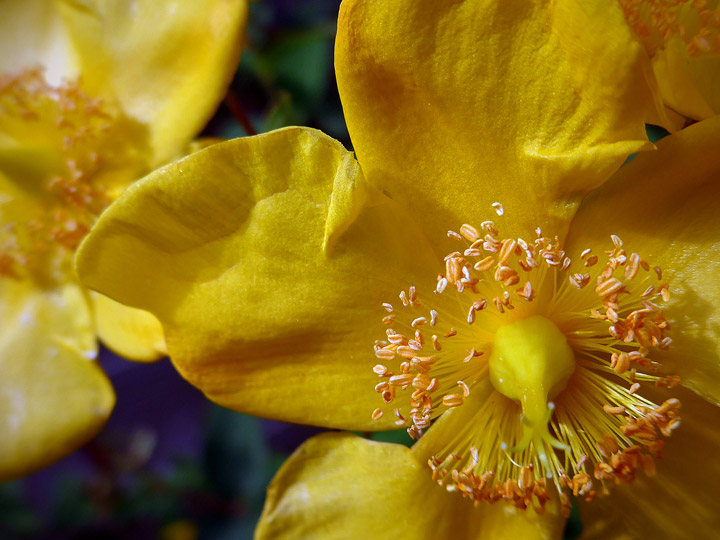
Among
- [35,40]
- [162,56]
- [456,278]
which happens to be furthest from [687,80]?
[35,40]

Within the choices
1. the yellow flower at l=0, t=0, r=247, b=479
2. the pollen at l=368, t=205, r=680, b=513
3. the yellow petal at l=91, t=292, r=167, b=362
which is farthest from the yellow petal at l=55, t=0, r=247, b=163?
the pollen at l=368, t=205, r=680, b=513

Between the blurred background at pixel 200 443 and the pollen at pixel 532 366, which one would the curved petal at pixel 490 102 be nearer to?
the pollen at pixel 532 366

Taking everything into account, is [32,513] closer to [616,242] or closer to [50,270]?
[50,270]

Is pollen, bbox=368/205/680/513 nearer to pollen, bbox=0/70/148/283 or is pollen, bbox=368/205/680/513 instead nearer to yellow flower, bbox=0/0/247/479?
yellow flower, bbox=0/0/247/479

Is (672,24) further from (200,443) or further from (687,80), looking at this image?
(200,443)

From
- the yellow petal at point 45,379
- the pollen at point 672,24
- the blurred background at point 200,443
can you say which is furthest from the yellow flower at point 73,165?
the pollen at point 672,24
